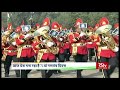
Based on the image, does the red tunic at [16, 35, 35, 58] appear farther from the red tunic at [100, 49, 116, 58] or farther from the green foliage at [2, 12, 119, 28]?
the red tunic at [100, 49, 116, 58]

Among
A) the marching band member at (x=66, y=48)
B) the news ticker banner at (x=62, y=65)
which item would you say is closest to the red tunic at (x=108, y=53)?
the news ticker banner at (x=62, y=65)

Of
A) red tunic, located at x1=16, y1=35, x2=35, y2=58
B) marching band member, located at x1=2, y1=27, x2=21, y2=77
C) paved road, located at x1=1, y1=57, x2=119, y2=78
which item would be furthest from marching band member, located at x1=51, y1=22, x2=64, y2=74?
marching band member, located at x1=2, y1=27, x2=21, y2=77

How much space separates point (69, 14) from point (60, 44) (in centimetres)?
87

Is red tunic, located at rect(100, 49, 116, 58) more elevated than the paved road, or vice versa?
red tunic, located at rect(100, 49, 116, 58)

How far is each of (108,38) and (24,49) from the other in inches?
76.0

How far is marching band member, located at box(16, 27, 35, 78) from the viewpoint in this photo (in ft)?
41.7

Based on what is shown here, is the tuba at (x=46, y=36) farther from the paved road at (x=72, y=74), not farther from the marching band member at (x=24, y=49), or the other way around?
the paved road at (x=72, y=74)

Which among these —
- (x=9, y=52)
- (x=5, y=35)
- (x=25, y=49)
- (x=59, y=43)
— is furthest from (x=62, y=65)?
(x=5, y=35)

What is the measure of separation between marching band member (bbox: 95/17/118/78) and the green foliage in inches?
5.5

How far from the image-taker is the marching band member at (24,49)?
500 inches

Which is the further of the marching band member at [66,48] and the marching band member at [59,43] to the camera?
the marching band member at [66,48]

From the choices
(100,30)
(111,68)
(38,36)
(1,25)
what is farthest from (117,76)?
(1,25)

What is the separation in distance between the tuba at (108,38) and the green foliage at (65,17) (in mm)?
182

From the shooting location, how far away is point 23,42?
1273cm
